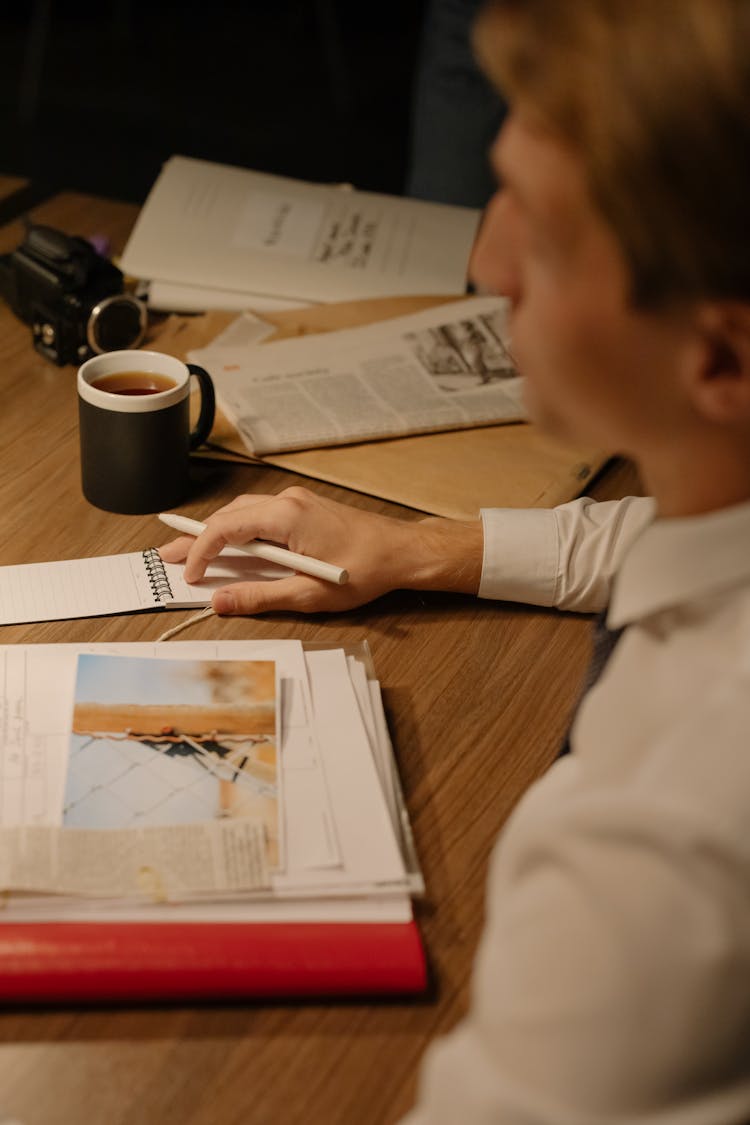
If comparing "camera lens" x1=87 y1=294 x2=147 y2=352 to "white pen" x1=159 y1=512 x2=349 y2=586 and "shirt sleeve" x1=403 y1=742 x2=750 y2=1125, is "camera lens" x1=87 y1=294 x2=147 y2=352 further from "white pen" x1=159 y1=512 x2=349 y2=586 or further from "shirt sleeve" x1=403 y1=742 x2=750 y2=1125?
"shirt sleeve" x1=403 y1=742 x2=750 y2=1125

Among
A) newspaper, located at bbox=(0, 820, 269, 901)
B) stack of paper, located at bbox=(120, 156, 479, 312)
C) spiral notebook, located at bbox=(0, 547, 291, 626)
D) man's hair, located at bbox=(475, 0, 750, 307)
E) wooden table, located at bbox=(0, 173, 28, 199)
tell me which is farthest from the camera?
wooden table, located at bbox=(0, 173, 28, 199)

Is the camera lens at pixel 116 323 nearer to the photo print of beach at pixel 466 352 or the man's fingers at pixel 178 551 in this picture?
the photo print of beach at pixel 466 352

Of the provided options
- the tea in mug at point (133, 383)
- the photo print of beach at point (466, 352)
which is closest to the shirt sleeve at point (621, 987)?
the tea in mug at point (133, 383)

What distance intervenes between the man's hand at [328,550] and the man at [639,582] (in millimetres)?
412

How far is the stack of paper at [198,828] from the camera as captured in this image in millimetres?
693

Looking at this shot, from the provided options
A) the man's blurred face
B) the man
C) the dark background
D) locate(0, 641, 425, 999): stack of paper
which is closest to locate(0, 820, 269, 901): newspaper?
locate(0, 641, 425, 999): stack of paper

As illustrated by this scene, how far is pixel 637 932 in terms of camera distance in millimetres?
503

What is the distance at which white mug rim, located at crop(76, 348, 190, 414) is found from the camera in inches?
43.4

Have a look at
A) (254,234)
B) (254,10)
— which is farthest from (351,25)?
(254,234)

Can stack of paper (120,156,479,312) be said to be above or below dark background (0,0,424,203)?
above

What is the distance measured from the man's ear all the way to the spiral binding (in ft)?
1.86

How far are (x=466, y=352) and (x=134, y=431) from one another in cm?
49

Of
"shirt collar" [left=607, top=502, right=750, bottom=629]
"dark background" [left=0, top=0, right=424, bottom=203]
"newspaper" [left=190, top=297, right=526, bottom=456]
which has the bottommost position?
"dark background" [left=0, top=0, right=424, bottom=203]

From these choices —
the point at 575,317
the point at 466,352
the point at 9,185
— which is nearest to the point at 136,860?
the point at 575,317
